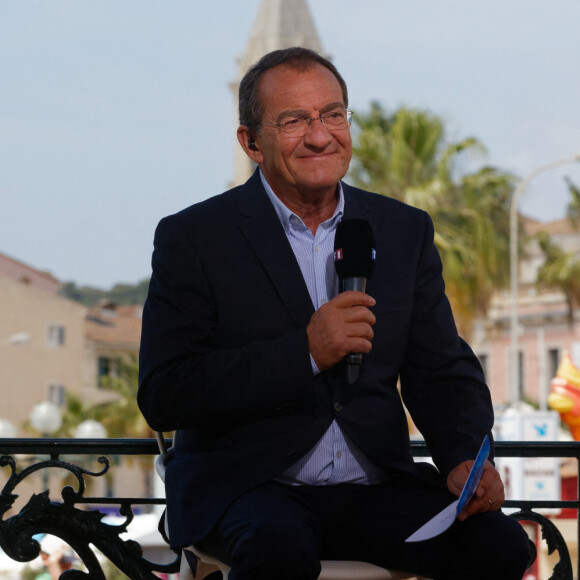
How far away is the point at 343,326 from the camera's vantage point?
2.56m

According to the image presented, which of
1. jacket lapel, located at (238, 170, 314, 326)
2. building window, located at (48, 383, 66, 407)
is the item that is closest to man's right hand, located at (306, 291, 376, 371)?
jacket lapel, located at (238, 170, 314, 326)

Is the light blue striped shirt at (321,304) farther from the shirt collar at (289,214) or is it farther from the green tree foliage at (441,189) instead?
the green tree foliage at (441,189)

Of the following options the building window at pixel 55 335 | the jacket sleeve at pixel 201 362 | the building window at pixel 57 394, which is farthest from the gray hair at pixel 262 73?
the building window at pixel 57 394

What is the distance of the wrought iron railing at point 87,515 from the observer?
3598 millimetres

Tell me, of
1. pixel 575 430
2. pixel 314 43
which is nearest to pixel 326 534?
pixel 575 430

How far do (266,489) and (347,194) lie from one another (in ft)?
2.67

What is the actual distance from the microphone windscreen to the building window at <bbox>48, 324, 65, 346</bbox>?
56413mm

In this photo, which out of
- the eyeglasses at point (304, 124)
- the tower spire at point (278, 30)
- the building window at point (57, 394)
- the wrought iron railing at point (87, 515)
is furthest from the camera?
the building window at point (57, 394)

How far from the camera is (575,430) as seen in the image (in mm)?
20719

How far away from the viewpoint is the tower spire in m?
52.9

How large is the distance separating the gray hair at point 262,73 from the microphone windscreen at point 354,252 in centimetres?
46

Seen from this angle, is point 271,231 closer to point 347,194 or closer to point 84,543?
point 347,194

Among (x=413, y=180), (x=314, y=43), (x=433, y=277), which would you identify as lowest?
(x=433, y=277)

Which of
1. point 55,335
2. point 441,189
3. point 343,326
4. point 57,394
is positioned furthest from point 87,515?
point 57,394
